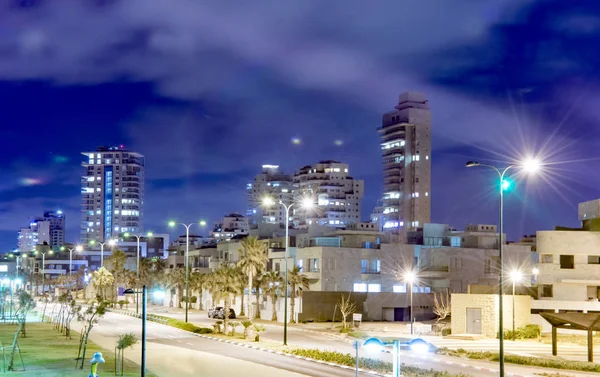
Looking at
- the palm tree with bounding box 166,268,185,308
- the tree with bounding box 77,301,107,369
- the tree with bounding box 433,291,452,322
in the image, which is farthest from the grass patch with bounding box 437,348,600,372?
the palm tree with bounding box 166,268,185,308

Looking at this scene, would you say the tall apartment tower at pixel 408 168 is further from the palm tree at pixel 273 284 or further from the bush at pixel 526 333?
the bush at pixel 526 333

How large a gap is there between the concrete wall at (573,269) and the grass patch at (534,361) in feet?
85.5

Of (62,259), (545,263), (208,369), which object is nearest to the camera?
(208,369)

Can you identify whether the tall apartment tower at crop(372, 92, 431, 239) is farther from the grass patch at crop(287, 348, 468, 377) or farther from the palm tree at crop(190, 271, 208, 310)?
the grass patch at crop(287, 348, 468, 377)

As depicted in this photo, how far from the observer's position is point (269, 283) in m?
83.7

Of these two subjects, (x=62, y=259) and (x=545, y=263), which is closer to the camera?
(x=545, y=263)

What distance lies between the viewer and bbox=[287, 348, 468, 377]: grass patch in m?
34.3

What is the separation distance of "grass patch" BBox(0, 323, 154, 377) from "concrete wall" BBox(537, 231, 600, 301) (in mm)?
39878

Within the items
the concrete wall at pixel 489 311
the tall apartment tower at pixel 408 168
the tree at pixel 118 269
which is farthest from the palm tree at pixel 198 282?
the tall apartment tower at pixel 408 168

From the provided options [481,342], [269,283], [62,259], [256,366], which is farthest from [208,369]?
[62,259]

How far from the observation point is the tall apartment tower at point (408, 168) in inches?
7047

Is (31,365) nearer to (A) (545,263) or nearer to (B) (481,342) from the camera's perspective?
(B) (481,342)

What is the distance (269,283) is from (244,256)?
437 cm

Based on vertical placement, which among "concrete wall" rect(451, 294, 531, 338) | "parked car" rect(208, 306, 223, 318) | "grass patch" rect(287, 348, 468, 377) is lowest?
"parked car" rect(208, 306, 223, 318)
